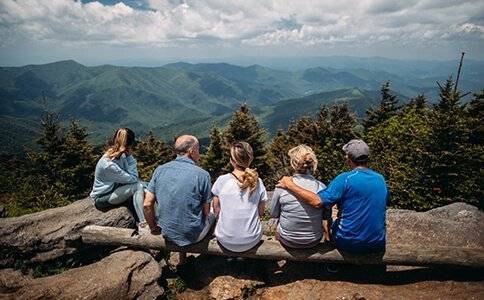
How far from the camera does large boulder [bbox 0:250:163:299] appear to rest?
5340mm

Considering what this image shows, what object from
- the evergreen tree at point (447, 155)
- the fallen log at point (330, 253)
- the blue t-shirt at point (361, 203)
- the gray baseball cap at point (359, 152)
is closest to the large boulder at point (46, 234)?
the fallen log at point (330, 253)

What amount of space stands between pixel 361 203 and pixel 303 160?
3.97 ft

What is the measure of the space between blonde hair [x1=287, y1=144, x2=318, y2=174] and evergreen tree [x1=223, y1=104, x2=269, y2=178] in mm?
23558

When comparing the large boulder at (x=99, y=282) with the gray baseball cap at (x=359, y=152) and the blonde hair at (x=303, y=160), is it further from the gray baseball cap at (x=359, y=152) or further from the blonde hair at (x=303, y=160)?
the gray baseball cap at (x=359, y=152)

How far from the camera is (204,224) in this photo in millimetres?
6277

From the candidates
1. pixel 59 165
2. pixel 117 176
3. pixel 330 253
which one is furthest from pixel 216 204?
pixel 59 165

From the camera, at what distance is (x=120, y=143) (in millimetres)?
7242

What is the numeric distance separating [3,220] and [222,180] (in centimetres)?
480

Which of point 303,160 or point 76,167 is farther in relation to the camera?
point 76,167

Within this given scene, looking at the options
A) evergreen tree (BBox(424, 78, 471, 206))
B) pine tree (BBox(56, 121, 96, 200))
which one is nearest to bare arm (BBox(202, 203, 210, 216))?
evergreen tree (BBox(424, 78, 471, 206))

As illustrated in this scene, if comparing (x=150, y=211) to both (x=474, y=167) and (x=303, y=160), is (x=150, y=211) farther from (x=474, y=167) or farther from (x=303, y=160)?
(x=474, y=167)

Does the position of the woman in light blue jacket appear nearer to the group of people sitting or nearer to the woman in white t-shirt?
the group of people sitting

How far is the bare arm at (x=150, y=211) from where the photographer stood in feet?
20.3

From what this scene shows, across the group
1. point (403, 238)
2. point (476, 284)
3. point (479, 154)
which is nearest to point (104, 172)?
point (403, 238)
